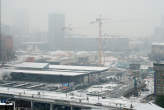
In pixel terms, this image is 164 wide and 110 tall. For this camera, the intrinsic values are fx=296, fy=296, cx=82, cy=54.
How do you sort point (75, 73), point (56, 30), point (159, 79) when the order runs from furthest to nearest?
point (56, 30) < point (75, 73) < point (159, 79)

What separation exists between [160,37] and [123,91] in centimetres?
1201

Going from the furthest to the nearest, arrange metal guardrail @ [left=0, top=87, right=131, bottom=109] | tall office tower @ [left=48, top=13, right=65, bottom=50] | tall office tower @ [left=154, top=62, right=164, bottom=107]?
tall office tower @ [left=48, top=13, right=65, bottom=50] < tall office tower @ [left=154, top=62, right=164, bottom=107] < metal guardrail @ [left=0, top=87, right=131, bottom=109]

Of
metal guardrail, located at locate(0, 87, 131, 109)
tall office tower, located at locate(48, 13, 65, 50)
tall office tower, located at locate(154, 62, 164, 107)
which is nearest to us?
metal guardrail, located at locate(0, 87, 131, 109)

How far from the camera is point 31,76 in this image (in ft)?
38.5

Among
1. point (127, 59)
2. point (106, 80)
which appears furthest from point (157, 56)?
point (106, 80)

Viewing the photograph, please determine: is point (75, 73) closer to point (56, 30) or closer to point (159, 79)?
point (159, 79)

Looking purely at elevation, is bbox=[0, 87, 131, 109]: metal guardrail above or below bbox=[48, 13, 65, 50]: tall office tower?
below

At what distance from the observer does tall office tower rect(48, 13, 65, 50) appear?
24062 mm

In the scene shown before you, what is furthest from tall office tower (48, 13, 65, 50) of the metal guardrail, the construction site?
the metal guardrail

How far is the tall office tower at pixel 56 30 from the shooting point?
24062mm

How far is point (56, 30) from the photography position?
80.2 ft

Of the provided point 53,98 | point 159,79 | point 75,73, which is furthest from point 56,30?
point 53,98

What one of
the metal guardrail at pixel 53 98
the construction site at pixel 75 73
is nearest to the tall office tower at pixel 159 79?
the construction site at pixel 75 73

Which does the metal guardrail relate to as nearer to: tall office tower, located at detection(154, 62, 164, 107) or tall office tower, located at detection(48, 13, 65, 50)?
tall office tower, located at detection(154, 62, 164, 107)
